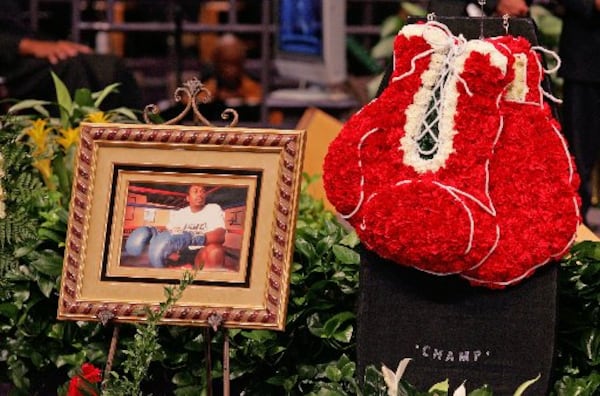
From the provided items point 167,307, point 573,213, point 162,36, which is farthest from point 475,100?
point 162,36

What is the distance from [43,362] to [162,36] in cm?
649

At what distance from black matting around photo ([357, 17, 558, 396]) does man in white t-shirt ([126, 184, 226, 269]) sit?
342mm

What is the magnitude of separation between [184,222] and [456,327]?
0.64 m

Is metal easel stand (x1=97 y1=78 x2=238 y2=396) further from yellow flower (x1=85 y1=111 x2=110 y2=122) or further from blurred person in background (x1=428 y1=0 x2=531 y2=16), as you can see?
blurred person in background (x1=428 y1=0 x2=531 y2=16)

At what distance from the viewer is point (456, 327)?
128 inches

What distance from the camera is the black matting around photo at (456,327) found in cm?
324

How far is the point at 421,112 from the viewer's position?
10.6 ft

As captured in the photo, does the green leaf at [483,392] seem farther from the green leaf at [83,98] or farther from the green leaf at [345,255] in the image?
the green leaf at [83,98]

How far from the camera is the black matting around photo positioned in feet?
10.6

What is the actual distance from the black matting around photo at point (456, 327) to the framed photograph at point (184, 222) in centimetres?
25

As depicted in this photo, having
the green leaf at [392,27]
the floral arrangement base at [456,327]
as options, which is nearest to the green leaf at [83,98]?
the floral arrangement base at [456,327]

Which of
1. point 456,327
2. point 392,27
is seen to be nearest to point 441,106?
point 456,327

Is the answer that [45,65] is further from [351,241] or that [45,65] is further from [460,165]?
[460,165]

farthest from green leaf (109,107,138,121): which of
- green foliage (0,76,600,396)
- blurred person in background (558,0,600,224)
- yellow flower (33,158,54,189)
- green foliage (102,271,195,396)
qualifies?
green foliage (102,271,195,396)
